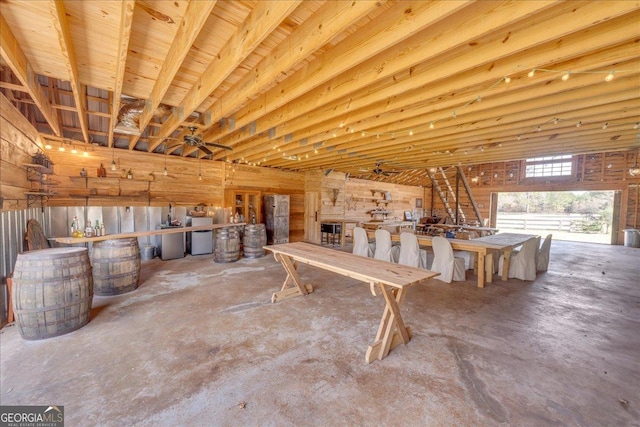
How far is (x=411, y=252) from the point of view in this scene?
5.11m

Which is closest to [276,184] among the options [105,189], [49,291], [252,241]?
[252,241]

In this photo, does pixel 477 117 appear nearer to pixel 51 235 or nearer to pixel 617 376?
pixel 617 376

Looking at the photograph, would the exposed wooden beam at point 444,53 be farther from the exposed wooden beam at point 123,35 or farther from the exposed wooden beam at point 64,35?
the exposed wooden beam at point 64,35

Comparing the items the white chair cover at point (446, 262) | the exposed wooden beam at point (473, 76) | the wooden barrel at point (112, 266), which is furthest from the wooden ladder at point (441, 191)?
the wooden barrel at point (112, 266)

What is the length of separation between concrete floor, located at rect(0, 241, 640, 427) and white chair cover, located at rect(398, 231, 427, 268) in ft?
3.41

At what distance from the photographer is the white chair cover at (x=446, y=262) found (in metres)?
4.71

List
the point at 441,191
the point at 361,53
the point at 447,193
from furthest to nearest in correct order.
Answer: the point at 447,193
the point at 441,191
the point at 361,53

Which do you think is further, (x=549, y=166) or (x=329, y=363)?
(x=549, y=166)

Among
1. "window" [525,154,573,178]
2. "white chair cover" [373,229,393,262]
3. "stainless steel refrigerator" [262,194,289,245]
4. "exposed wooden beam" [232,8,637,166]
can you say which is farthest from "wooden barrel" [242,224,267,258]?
"window" [525,154,573,178]

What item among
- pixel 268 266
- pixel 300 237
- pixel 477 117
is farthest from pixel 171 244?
pixel 477 117

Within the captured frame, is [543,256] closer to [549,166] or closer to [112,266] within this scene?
[112,266]

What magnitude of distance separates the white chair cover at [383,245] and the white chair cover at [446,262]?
3.26 feet

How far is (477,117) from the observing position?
3.74m

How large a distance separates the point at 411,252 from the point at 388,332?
2.90m
